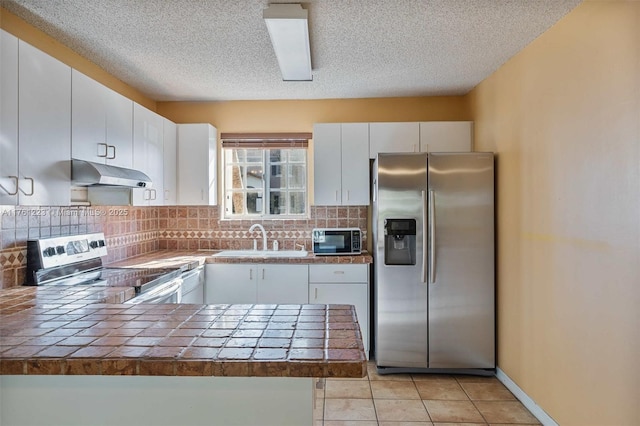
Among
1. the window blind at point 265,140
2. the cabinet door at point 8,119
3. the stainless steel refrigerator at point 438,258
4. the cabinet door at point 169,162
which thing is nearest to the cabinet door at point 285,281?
the stainless steel refrigerator at point 438,258

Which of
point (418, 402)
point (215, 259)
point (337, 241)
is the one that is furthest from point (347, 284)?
point (215, 259)

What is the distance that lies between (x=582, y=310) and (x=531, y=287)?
489mm

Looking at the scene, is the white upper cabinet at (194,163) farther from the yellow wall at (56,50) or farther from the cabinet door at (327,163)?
the cabinet door at (327,163)

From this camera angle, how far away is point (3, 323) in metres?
1.36

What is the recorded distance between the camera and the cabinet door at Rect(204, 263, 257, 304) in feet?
10.7

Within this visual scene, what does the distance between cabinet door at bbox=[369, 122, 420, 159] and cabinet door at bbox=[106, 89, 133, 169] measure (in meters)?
2.01

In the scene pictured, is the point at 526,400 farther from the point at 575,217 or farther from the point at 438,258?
the point at 575,217

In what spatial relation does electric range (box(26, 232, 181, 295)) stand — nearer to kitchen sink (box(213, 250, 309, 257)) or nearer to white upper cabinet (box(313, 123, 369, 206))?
kitchen sink (box(213, 250, 309, 257))

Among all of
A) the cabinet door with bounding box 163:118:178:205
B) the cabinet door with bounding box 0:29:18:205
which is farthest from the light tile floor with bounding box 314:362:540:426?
the cabinet door with bounding box 163:118:178:205

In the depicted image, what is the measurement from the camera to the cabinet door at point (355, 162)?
11.3 ft

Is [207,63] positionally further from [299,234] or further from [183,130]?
[299,234]

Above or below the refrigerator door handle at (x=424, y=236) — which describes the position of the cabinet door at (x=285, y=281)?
below

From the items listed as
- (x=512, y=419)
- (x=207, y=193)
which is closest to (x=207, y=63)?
(x=207, y=193)

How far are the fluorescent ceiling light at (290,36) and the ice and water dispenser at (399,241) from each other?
52.3 inches
